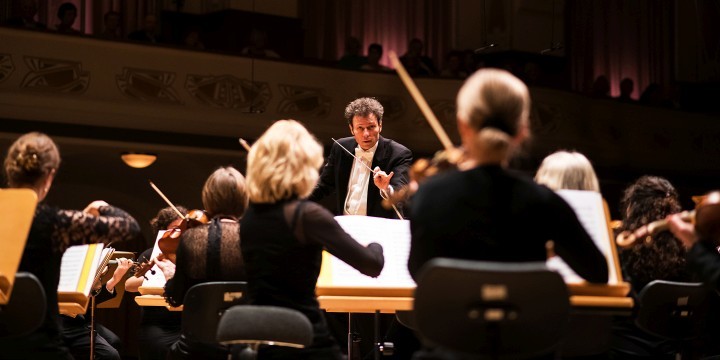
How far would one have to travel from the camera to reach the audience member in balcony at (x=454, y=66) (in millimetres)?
11680

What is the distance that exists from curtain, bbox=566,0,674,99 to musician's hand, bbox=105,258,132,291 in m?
9.30

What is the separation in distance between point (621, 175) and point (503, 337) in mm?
10207

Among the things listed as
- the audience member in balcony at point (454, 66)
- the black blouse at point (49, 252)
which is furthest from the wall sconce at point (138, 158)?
the black blouse at point (49, 252)

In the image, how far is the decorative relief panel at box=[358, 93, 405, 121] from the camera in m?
11.1

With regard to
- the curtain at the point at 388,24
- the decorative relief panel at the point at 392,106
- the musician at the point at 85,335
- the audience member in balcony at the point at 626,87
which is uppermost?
the curtain at the point at 388,24

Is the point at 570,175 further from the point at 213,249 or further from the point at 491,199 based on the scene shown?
the point at 213,249

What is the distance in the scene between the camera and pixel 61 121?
31.3 ft

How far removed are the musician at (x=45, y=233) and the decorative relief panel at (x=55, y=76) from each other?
656cm

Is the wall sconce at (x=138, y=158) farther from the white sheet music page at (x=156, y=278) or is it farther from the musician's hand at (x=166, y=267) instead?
the musician's hand at (x=166, y=267)

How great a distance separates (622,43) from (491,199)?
12.2 metres

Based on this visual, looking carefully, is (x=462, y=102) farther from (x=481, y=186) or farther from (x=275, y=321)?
(x=275, y=321)

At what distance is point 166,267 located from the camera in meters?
4.38

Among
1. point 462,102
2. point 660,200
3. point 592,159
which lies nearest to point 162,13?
point 592,159

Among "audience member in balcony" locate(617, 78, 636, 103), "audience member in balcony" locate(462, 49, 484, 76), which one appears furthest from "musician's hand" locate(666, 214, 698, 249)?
"audience member in balcony" locate(617, 78, 636, 103)
